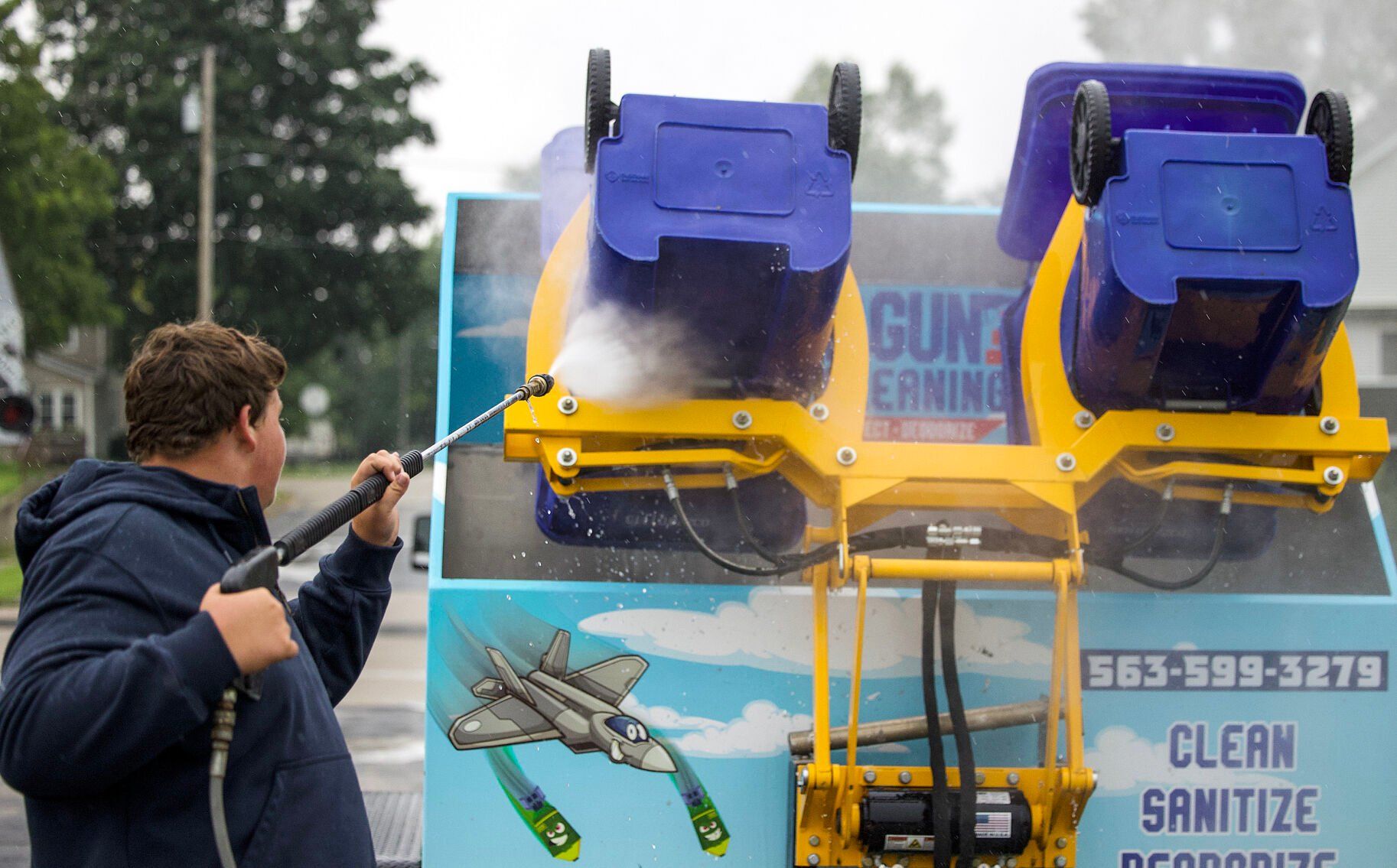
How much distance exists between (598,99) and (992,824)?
1579mm

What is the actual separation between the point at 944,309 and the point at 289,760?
2.44 meters

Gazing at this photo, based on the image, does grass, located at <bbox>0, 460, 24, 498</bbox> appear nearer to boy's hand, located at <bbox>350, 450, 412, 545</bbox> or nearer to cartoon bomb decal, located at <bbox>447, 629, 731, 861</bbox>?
cartoon bomb decal, located at <bbox>447, 629, 731, 861</bbox>

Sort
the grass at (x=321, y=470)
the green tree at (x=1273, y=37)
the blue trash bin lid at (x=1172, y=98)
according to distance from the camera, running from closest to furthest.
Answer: the blue trash bin lid at (x=1172, y=98), the green tree at (x=1273, y=37), the grass at (x=321, y=470)

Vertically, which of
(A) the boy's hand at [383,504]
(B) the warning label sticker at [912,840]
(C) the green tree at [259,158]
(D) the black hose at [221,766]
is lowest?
(B) the warning label sticker at [912,840]

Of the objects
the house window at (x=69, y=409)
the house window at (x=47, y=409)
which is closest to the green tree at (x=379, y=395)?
the house window at (x=69, y=409)

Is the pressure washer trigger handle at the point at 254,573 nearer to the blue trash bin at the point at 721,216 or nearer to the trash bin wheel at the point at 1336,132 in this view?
the blue trash bin at the point at 721,216

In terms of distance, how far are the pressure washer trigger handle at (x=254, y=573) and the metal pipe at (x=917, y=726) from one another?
1.24 metres

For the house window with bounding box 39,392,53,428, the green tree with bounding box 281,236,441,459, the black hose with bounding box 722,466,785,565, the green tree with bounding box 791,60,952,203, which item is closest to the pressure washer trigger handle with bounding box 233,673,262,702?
the black hose with bounding box 722,466,785,565

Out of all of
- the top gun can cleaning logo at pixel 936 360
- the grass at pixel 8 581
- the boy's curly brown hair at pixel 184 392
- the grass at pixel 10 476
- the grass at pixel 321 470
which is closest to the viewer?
the boy's curly brown hair at pixel 184 392

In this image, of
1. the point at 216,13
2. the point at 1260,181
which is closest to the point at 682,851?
the point at 1260,181

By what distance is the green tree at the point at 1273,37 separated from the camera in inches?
1328

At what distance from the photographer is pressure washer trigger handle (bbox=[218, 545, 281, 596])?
165 cm

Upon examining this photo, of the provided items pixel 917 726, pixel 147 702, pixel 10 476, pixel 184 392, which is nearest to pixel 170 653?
pixel 147 702

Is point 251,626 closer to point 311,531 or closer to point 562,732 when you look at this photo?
point 311,531
